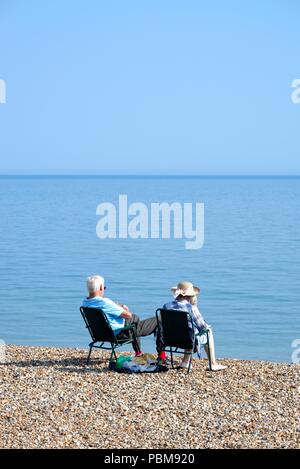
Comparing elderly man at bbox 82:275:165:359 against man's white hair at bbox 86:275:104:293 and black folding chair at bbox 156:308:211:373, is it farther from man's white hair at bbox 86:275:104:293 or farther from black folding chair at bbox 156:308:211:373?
black folding chair at bbox 156:308:211:373

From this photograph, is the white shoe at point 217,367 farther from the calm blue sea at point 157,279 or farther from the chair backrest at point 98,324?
the calm blue sea at point 157,279

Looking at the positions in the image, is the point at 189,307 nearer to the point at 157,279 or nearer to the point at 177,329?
the point at 177,329

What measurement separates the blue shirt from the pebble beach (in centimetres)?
47

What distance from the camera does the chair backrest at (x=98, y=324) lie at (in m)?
8.92

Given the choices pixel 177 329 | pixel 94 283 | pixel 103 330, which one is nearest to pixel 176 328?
pixel 177 329

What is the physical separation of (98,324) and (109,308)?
19 cm

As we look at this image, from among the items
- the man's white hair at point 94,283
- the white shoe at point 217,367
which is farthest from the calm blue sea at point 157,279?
the man's white hair at point 94,283

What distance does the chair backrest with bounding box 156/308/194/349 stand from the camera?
8.73 metres

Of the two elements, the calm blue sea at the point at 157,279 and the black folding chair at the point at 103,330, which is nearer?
the black folding chair at the point at 103,330

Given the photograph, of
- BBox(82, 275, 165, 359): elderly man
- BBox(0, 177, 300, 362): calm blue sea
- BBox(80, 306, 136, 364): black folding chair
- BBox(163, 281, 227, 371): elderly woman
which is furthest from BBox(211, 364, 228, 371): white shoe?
BBox(0, 177, 300, 362): calm blue sea

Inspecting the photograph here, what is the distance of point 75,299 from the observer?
18031 mm

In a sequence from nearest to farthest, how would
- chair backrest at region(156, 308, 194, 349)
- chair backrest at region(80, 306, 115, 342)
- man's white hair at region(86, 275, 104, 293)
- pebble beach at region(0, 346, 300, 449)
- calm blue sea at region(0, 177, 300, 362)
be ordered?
pebble beach at region(0, 346, 300, 449) < chair backrest at region(156, 308, 194, 349) < chair backrest at region(80, 306, 115, 342) < man's white hair at region(86, 275, 104, 293) < calm blue sea at region(0, 177, 300, 362)

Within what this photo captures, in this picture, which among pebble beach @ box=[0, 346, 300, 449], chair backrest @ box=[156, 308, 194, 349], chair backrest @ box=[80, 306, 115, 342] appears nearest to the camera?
pebble beach @ box=[0, 346, 300, 449]

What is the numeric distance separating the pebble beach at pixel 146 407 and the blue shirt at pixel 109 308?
466 mm
